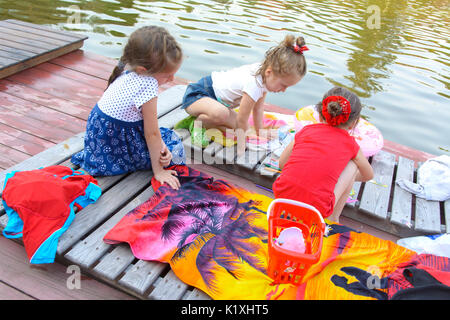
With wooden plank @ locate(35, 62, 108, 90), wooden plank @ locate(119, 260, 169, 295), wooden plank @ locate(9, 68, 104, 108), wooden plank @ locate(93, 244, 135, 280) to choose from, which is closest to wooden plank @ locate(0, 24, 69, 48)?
wooden plank @ locate(35, 62, 108, 90)

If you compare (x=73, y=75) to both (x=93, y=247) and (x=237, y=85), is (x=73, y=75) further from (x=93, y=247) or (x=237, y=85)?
(x=93, y=247)

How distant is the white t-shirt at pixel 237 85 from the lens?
8.68ft

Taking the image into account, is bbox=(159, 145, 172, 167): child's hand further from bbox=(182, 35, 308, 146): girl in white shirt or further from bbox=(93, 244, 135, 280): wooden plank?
bbox=(93, 244, 135, 280): wooden plank

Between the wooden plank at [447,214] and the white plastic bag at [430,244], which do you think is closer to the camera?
the white plastic bag at [430,244]

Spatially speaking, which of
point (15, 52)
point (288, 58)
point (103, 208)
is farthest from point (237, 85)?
point (15, 52)

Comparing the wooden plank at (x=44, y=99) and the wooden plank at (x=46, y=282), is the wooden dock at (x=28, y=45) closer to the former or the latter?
the wooden plank at (x=44, y=99)

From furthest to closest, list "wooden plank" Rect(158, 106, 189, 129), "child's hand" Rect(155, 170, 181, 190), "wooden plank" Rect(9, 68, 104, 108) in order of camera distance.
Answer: "wooden plank" Rect(9, 68, 104, 108) → "wooden plank" Rect(158, 106, 189, 129) → "child's hand" Rect(155, 170, 181, 190)

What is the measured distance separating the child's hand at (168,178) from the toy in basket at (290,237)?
0.73 m

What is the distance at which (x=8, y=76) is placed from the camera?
11.9 feet

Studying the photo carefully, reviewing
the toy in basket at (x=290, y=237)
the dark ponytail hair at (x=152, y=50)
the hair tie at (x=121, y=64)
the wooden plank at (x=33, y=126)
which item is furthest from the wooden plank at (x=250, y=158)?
the wooden plank at (x=33, y=126)

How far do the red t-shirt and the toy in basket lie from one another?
0.16 m

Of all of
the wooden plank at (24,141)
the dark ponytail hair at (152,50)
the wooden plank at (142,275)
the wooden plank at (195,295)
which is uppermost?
the dark ponytail hair at (152,50)

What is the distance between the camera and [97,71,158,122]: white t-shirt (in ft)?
6.95
